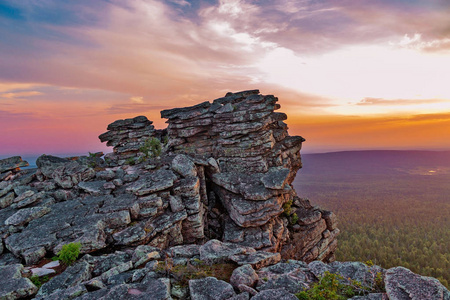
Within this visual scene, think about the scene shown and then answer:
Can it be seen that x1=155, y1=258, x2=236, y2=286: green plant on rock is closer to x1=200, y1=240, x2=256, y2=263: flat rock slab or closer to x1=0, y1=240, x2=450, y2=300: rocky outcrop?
x1=0, y1=240, x2=450, y2=300: rocky outcrop

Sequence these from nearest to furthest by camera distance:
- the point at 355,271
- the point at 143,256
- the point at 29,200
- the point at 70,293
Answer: the point at 70,293, the point at 355,271, the point at 143,256, the point at 29,200

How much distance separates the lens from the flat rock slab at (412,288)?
10.8 metres

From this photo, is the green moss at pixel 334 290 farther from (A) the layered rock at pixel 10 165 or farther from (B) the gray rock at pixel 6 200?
(A) the layered rock at pixel 10 165

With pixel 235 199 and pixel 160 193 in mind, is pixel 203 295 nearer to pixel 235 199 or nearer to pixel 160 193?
pixel 160 193

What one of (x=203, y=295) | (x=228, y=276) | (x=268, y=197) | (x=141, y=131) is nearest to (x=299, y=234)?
(x=268, y=197)

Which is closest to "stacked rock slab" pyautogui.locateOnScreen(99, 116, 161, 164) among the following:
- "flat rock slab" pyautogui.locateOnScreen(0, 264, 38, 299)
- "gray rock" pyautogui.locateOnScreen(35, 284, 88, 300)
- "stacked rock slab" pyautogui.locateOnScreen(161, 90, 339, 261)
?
"stacked rock slab" pyautogui.locateOnScreen(161, 90, 339, 261)

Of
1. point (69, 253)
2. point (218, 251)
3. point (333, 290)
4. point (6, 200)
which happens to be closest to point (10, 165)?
point (6, 200)

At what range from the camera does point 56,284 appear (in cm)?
1552

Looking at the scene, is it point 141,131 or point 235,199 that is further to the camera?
point 141,131

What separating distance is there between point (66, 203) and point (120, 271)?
54.1ft

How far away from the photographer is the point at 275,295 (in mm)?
11977

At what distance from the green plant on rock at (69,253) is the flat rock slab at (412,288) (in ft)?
69.7

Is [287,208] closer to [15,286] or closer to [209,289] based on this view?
[209,289]

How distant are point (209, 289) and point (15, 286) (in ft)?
40.4
